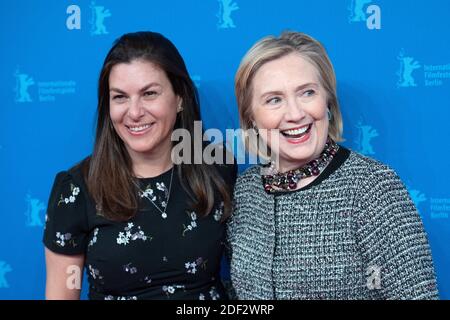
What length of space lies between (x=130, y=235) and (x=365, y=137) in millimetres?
765

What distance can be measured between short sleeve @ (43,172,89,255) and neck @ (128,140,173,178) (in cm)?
16

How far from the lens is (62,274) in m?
1.52

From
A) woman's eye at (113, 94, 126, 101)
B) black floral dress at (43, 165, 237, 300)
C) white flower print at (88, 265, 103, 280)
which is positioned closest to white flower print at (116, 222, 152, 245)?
black floral dress at (43, 165, 237, 300)

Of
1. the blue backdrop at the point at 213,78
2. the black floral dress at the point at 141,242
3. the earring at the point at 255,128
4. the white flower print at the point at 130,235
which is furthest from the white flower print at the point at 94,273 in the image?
the earring at the point at 255,128

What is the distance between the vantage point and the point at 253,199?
149 cm

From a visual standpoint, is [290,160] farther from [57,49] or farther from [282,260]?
[57,49]

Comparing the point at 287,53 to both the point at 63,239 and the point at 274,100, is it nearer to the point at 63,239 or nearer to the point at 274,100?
the point at 274,100

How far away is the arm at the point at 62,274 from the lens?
151cm

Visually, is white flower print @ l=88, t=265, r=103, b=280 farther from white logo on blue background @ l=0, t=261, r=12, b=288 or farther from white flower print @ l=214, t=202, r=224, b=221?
white logo on blue background @ l=0, t=261, r=12, b=288

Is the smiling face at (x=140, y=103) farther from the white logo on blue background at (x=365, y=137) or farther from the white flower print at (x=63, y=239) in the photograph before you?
the white logo on blue background at (x=365, y=137)

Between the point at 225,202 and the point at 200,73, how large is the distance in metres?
0.45

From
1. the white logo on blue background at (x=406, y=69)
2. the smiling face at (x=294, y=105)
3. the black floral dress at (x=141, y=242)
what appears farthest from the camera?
the white logo on blue background at (x=406, y=69)

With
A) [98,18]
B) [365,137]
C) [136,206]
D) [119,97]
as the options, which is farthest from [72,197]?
[365,137]
